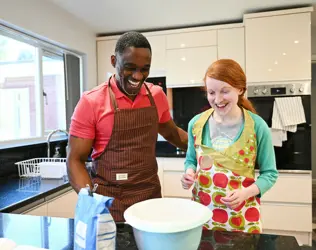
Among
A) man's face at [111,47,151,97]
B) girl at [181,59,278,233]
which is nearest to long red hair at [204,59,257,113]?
girl at [181,59,278,233]

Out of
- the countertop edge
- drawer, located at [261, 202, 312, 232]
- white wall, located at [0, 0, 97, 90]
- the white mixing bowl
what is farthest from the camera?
drawer, located at [261, 202, 312, 232]

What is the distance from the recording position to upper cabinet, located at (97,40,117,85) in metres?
2.91

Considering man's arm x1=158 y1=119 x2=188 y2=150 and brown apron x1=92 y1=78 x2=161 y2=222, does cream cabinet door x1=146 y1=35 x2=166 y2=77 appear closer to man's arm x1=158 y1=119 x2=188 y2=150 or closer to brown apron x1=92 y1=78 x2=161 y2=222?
man's arm x1=158 y1=119 x2=188 y2=150

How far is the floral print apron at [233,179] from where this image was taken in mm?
963

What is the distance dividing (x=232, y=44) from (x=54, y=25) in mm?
1553

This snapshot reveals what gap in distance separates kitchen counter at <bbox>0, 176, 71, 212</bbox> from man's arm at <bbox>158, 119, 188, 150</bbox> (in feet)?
2.65

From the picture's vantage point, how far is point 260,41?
94.0 inches

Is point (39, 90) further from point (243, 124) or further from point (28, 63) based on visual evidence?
point (243, 124)

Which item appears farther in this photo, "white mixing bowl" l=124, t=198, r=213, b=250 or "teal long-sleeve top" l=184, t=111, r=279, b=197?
"teal long-sleeve top" l=184, t=111, r=279, b=197

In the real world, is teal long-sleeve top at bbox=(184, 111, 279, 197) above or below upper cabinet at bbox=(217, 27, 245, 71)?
below

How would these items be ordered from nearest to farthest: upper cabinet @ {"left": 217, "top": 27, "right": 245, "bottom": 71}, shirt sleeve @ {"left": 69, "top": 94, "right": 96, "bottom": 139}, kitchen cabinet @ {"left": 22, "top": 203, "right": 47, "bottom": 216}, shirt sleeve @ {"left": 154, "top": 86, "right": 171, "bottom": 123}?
shirt sleeve @ {"left": 69, "top": 94, "right": 96, "bottom": 139}
shirt sleeve @ {"left": 154, "top": 86, "right": 171, "bottom": 123}
kitchen cabinet @ {"left": 22, "top": 203, "right": 47, "bottom": 216}
upper cabinet @ {"left": 217, "top": 27, "right": 245, "bottom": 71}

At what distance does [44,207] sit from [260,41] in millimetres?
2094

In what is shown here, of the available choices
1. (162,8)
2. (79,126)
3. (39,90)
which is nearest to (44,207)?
(79,126)

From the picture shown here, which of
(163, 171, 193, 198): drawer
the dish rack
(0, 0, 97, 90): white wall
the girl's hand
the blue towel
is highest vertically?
(0, 0, 97, 90): white wall
